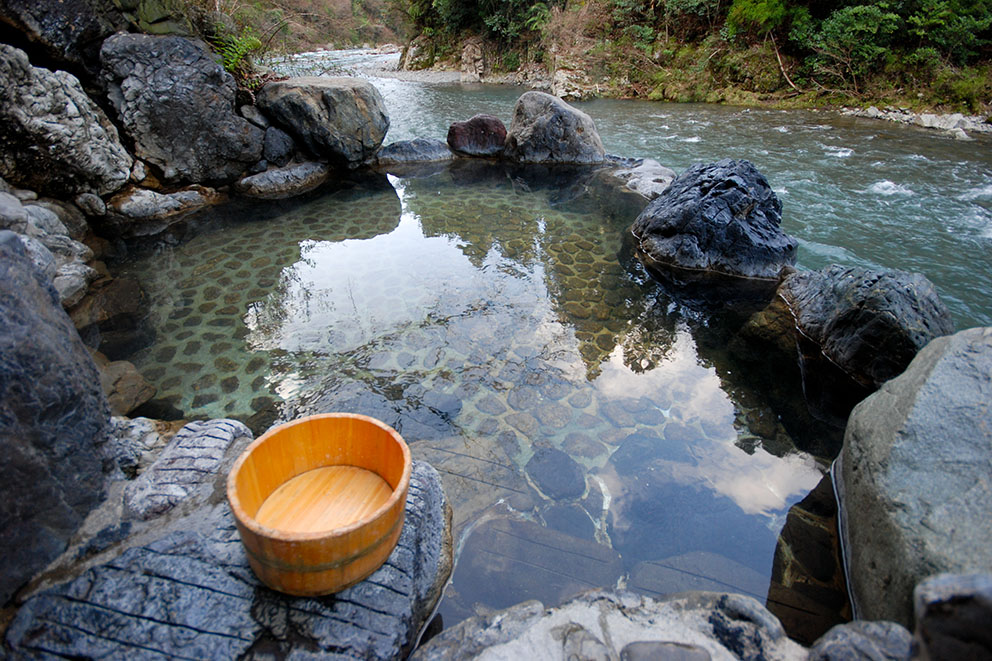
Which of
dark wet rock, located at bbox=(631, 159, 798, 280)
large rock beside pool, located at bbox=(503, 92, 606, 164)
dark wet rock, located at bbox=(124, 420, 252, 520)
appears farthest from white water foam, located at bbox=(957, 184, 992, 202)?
dark wet rock, located at bbox=(124, 420, 252, 520)

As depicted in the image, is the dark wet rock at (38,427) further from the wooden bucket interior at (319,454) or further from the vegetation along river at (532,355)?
the vegetation along river at (532,355)

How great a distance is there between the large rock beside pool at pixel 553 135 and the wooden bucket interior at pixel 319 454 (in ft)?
28.5

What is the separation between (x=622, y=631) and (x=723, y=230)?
5099mm

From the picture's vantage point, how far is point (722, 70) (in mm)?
16594

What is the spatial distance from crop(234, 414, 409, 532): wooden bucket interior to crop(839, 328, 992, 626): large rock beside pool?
2050mm

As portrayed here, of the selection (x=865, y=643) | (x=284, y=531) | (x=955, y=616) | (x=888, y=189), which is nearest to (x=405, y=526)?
(x=284, y=531)

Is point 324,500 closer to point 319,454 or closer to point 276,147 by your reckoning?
point 319,454

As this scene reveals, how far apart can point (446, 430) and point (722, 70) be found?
18.0m

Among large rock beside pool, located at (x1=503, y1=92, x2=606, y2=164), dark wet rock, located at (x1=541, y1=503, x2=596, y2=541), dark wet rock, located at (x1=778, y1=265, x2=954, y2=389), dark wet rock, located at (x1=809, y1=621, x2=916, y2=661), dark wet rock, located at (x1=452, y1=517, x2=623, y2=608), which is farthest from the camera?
large rock beside pool, located at (x1=503, y1=92, x2=606, y2=164)

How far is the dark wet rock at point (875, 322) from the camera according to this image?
3.72 m

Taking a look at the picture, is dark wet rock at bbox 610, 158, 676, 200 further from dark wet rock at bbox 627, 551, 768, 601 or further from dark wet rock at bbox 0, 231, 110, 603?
dark wet rock at bbox 0, 231, 110, 603

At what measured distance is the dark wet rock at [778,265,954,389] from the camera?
3719 mm

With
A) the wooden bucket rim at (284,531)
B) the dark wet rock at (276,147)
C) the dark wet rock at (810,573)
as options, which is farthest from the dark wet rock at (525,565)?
the dark wet rock at (276,147)

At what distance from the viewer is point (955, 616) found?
34.2 inches
